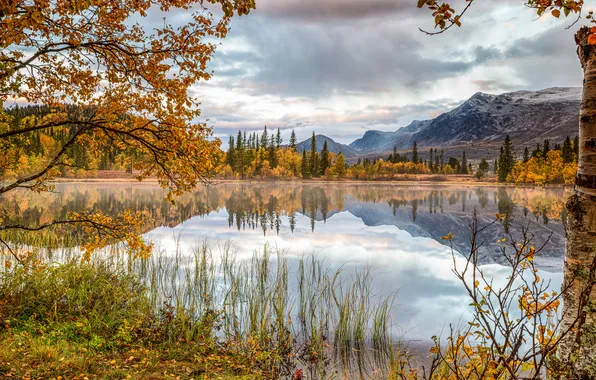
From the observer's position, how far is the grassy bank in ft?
18.6

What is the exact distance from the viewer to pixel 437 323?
30.3 feet

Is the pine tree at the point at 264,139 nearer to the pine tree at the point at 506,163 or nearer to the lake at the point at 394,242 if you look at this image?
the pine tree at the point at 506,163

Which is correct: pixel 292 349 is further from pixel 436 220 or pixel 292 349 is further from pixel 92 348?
pixel 436 220

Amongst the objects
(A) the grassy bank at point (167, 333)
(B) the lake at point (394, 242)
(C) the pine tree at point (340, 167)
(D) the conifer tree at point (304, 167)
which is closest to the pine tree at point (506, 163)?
(C) the pine tree at point (340, 167)

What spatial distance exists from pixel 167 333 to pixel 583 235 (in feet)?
22.2

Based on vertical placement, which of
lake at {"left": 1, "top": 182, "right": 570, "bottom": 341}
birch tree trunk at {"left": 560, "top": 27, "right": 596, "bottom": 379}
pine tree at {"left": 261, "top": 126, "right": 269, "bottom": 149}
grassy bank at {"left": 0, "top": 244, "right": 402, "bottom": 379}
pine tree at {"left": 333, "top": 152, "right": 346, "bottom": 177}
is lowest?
lake at {"left": 1, "top": 182, "right": 570, "bottom": 341}

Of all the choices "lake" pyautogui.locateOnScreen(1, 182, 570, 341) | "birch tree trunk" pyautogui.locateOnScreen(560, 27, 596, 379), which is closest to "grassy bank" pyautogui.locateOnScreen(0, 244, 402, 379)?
"lake" pyautogui.locateOnScreen(1, 182, 570, 341)

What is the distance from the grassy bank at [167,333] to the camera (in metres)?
5.66

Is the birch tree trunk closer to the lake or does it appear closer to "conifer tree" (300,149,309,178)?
the lake

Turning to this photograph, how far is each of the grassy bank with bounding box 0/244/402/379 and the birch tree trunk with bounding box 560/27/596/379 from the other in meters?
3.84

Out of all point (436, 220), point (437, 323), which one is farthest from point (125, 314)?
point (436, 220)

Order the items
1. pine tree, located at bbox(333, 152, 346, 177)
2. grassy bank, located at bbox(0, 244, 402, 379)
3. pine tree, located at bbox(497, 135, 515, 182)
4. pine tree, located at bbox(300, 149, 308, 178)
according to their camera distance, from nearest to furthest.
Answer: grassy bank, located at bbox(0, 244, 402, 379) < pine tree, located at bbox(497, 135, 515, 182) < pine tree, located at bbox(300, 149, 308, 178) < pine tree, located at bbox(333, 152, 346, 177)

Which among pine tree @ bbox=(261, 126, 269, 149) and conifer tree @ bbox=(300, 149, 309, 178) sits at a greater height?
pine tree @ bbox=(261, 126, 269, 149)

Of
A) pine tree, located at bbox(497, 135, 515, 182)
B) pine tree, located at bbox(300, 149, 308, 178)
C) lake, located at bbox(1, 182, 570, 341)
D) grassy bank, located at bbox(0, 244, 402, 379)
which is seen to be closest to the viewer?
grassy bank, located at bbox(0, 244, 402, 379)
